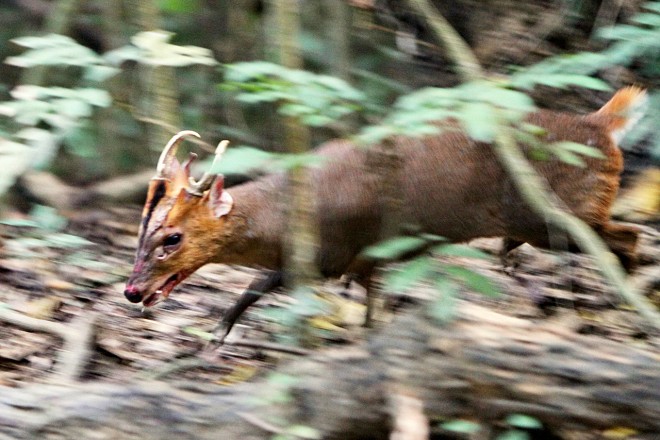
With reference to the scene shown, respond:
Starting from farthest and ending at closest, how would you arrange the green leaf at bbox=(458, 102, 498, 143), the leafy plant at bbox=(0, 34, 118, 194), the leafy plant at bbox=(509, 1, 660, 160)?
the leafy plant at bbox=(0, 34, 118, 194)
the leafy plant at bbox=(509, 1, 660, 160)
the green leaf at bbox=(458, 102, 498, 143)

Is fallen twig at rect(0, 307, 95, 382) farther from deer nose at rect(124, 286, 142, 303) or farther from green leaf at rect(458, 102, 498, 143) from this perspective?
green leaf at rect(458, 102, 498, 143)

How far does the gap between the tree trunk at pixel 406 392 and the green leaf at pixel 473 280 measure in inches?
4.4

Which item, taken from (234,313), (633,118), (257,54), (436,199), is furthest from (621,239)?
(257,54)

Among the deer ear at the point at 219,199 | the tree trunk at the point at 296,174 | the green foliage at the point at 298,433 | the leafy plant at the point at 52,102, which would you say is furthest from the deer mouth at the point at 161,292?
the green foliage at the point at 298,433

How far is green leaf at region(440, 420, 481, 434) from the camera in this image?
9.50 feet

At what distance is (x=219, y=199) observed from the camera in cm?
503

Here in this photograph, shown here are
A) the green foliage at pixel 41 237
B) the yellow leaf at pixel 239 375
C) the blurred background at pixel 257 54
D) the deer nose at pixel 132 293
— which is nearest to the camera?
the yellow leaf at pixel 239 375

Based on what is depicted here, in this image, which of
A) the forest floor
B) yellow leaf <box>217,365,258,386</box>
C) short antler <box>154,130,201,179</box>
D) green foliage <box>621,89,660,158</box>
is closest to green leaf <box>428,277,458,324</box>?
the forest floor

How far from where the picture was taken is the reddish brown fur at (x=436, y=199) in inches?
201

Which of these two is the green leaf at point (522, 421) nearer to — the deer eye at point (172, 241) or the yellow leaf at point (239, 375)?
the yellow leaf at point (239, 375)

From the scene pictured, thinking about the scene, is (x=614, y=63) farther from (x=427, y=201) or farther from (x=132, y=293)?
(x=132, y=293)

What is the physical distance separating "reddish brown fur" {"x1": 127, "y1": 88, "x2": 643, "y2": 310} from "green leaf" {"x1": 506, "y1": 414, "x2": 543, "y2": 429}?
7.31 ft

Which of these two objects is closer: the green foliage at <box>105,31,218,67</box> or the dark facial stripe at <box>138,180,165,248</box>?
the green foliage at <box>105,31,218,67</box>

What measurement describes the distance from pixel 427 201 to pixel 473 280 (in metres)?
2.15
